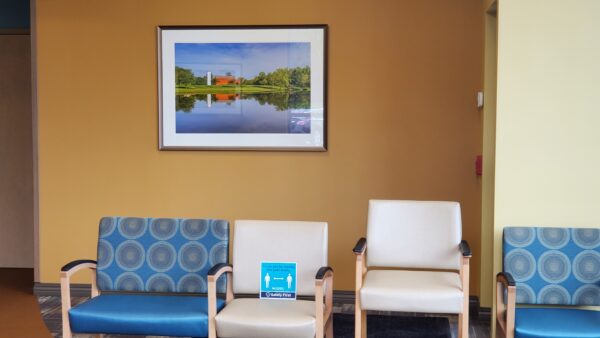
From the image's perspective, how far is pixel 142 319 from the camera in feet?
12.2

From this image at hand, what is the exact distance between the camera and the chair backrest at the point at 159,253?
413 cm

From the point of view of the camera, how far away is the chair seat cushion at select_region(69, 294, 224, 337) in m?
3.72

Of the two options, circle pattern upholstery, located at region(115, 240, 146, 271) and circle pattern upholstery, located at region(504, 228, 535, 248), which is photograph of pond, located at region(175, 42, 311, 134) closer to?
circle pattern upholstery, located at region(115, 240, 146, 271)

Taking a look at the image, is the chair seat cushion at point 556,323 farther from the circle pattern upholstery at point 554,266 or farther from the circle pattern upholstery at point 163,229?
the circle pattern upholstery at point 163,229

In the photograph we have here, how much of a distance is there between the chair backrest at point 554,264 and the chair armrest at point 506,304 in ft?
0.46

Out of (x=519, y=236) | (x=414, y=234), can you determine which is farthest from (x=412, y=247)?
(x=519, y=236)

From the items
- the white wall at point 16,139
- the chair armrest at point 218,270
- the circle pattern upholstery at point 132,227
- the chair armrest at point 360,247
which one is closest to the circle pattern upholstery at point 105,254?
the circle pattern upholstery at point 132,227

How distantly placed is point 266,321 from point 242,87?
242cm

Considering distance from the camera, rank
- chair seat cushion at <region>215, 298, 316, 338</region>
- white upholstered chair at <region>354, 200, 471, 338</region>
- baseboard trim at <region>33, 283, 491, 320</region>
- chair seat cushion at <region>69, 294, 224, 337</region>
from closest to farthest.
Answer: chair seat cushion at <region>215, 298, 316, 338</region> → chair seat cushion at <region>69, 294, 224, 337</region> → white upholstered chair at <region>354, 200, 471, 338</region> → baseboard trim at <region>33, 283, 491, 320</region>

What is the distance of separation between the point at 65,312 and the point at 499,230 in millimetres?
2561

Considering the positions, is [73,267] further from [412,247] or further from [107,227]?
[412,247]

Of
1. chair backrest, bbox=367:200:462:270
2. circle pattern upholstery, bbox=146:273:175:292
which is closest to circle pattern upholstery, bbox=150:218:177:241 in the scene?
circle pattern upholstery, bbox=146:273:175:292

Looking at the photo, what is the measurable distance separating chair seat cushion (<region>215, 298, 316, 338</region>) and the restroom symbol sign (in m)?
0.14

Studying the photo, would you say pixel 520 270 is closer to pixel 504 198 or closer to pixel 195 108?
pixel 504 198
